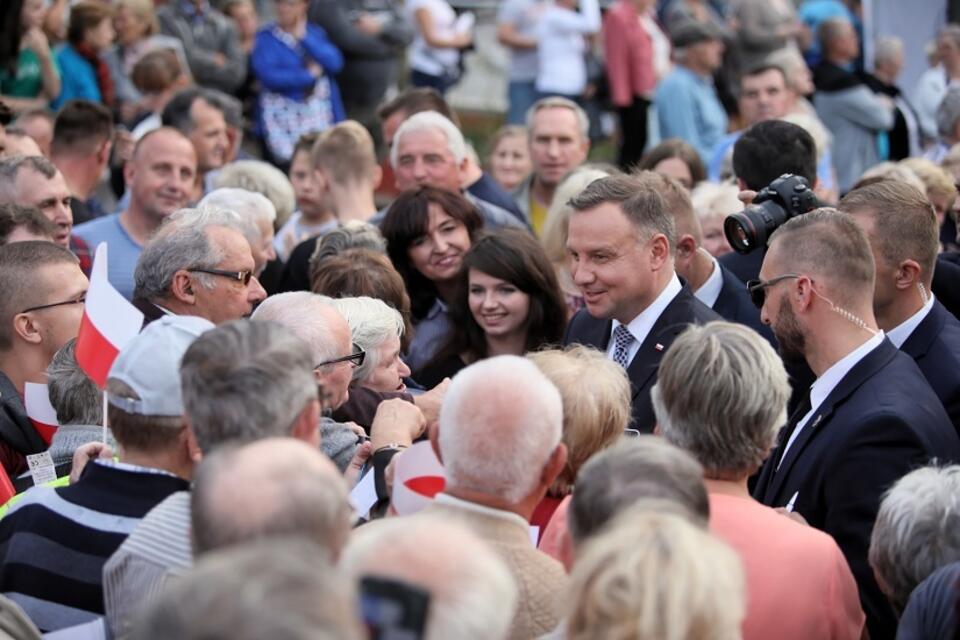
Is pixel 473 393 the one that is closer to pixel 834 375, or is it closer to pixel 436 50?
pixel 834 375

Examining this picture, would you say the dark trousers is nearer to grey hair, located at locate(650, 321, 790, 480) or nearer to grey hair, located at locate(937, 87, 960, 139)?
grey hair, located at locate(937, 87, 960, 139)

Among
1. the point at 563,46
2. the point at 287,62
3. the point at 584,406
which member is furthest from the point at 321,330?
the point at 563,46

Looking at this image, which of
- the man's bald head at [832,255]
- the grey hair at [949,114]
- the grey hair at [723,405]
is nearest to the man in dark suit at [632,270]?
the man's bald head at [832,255]

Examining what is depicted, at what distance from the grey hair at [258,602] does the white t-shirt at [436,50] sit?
11142 millimetres

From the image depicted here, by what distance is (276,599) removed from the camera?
207 centimetres

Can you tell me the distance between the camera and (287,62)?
11.6 metres

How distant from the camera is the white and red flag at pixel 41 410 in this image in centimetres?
476

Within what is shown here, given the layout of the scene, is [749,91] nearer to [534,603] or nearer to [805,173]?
[805,173]

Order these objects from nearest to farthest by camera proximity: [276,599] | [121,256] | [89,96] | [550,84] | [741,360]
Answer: [276,599] < [741,360] < [121,256] < [89,96] < [550,84]

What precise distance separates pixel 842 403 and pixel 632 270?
1188mm

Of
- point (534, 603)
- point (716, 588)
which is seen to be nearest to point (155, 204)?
point (534, 603)

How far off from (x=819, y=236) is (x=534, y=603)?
6.63 ft

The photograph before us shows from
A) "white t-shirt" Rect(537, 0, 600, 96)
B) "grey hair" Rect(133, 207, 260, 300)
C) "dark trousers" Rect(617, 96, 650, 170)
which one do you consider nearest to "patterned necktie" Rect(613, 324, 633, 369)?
"grey hair" Rect(133, 207, 260, 300)

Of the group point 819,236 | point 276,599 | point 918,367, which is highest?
point 276,599
